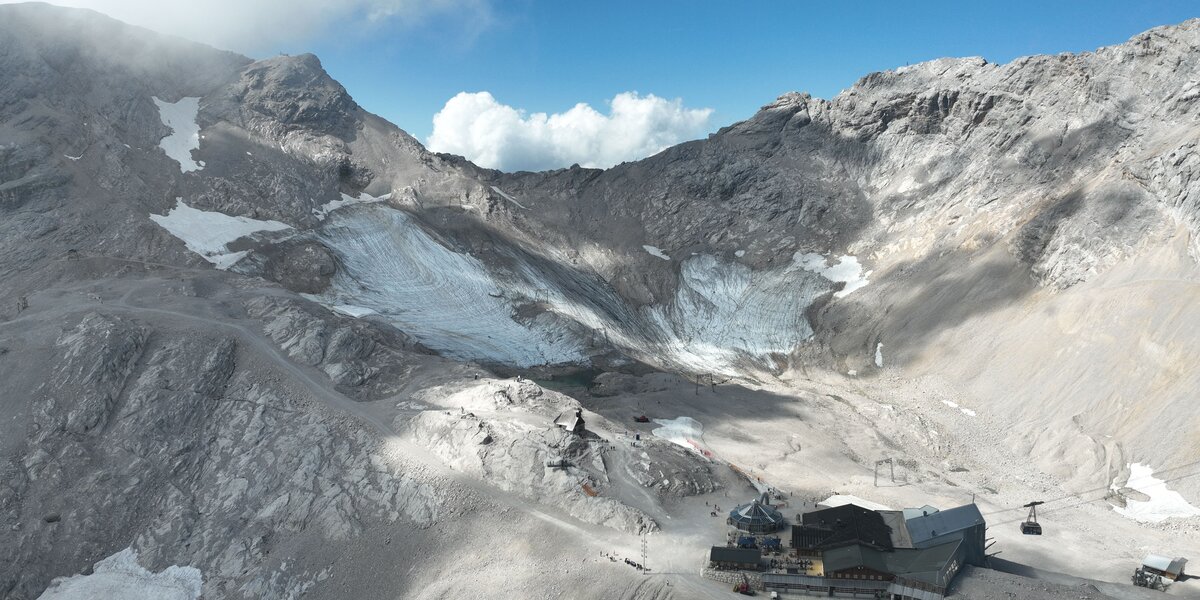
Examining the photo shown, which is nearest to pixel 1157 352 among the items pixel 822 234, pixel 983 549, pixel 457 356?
pixel 983 549

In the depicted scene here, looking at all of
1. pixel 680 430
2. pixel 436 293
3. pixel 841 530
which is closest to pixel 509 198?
pixel 436 293

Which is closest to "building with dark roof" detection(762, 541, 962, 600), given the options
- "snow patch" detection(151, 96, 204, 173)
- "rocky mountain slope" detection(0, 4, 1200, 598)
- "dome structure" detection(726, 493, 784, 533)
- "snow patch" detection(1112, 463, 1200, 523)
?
"dome structure" detection(726, 493, 784, 533)

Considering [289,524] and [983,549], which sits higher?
[983,549]

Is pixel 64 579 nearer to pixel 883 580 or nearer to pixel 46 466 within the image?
pixel 46 466

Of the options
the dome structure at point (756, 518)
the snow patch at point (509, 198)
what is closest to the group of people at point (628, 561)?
the dome structure at point (756, 518)

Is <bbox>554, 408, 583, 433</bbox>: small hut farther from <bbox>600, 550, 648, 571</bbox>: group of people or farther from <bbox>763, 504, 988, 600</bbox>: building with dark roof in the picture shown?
<bbox>763, 504, 988, 600</bbox>: building with dark roof

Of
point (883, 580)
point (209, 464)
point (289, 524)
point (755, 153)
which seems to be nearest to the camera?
point (883, 580)
